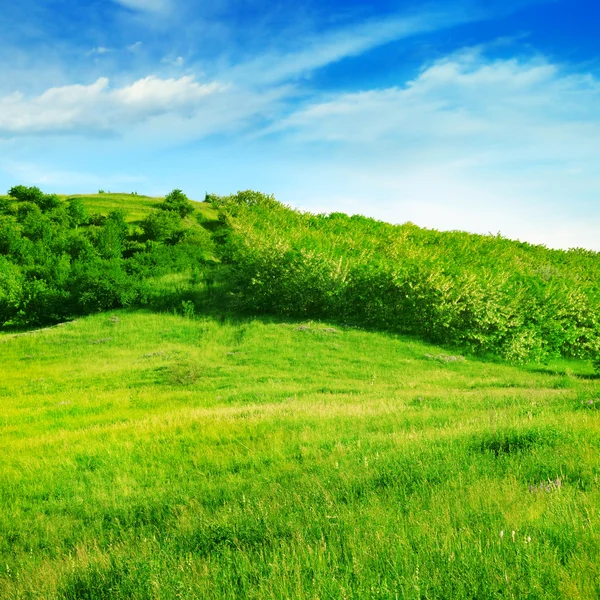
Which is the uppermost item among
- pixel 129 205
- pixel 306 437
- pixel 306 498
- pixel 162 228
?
pixel 129 205

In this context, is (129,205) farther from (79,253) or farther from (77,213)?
(79,253)

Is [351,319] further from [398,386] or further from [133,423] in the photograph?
[133,423]

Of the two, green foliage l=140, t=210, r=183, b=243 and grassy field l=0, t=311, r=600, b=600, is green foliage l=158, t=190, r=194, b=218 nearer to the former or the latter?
green foliage l=140, t=210, r=183, b=243

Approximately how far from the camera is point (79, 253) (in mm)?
55250

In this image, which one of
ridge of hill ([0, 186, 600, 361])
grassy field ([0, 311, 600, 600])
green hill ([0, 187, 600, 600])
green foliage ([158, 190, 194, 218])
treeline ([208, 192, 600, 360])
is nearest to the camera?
grassy field ([0, 311, 600, 600])

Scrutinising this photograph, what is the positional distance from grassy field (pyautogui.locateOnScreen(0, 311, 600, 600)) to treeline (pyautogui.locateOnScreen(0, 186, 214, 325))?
24721 mm

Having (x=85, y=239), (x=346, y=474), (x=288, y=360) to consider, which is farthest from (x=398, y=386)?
(x=85, y=239)

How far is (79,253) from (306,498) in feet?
186

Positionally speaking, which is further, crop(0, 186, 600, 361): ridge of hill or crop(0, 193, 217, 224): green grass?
crop(0, 193, 217, 224): green grass

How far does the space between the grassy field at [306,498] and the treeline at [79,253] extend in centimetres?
2472

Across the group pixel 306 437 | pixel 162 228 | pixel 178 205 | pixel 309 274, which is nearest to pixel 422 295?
pixel 309 274

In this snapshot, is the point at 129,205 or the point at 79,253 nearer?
the point at 79,253

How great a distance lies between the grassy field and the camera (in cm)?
378

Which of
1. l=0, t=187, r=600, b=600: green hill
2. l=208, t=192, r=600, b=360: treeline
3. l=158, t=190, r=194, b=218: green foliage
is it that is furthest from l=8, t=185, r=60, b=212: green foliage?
l=208, t=192, r=600, b=360: treeline
